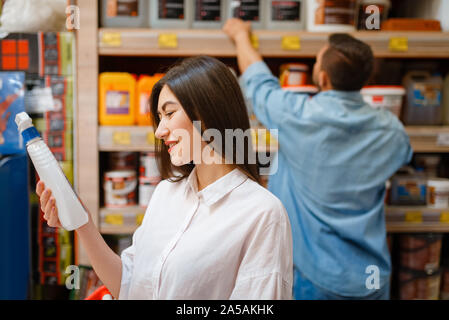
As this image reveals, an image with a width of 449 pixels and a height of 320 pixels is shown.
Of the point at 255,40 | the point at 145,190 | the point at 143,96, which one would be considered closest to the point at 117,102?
the point at 143,96

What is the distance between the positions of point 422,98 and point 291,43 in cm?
69

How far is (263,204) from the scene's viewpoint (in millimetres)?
633

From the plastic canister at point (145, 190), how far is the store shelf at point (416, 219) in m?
1.09

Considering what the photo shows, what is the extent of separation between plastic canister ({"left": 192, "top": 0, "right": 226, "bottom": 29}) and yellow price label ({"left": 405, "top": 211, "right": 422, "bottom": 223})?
1.22 metres

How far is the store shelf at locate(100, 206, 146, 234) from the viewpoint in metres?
1.21

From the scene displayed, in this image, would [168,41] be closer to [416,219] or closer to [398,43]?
[398,43]

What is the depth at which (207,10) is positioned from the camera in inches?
65.2

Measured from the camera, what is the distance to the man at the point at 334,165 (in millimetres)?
1257

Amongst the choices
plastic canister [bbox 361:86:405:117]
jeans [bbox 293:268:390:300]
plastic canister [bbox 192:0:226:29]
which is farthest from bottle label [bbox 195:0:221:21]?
jeans [bbox 293:268:390:300]

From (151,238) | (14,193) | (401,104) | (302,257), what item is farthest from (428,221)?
(14,193)

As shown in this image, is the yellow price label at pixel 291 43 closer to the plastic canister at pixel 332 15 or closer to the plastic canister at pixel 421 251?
the plastic canister at pixel 332 15

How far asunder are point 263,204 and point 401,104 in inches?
59.3
